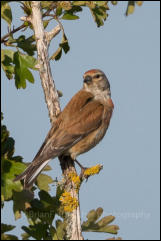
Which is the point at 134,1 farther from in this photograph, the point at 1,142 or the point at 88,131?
the point at 88,131

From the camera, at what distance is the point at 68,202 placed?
4504 millimetres

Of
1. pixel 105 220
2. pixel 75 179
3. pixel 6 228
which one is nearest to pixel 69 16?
pixel 75 179

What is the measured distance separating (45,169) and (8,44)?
4.41ft

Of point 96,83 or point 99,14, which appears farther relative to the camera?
point 96,83

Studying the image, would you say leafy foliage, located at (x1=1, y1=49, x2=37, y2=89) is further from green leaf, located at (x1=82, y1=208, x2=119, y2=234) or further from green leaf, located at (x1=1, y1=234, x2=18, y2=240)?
green leaf, located at (x1=1, y1=234, x2=18, y2=240)

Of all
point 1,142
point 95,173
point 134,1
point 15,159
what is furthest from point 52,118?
point 134,1

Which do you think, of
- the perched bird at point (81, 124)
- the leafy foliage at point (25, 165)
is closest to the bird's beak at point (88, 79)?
the perched bird at point (81, 124)

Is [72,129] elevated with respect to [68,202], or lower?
elevated

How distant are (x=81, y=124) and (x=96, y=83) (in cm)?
115

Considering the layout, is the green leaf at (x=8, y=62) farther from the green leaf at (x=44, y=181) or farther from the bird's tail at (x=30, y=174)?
the green leaf at (x=44, y=181)

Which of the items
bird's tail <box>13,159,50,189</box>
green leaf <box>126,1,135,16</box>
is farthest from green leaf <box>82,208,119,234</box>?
green leaf <box>126,1,135,16</box>

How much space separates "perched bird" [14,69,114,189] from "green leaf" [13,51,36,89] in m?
0.89

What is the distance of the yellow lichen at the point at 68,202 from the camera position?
175 inches

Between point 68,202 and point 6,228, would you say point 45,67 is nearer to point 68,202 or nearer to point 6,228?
point 68,202
